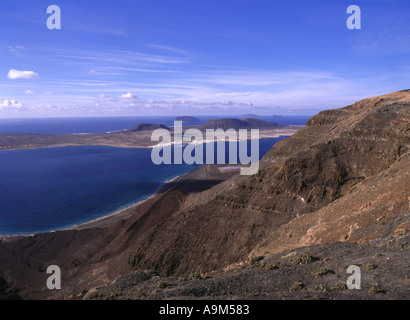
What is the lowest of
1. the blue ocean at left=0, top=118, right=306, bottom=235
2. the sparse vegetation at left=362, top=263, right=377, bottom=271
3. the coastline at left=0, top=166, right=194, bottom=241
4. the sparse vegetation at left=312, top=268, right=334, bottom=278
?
the coastline at left=0, top=166, right=194, bottom=241

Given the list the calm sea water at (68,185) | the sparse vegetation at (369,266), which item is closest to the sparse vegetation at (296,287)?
the sparse vegetation at (369,266)

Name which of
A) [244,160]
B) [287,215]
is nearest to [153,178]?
[244,160]

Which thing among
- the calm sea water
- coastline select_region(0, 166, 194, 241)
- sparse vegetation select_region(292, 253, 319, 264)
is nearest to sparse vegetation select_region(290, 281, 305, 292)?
sparse vegetation select_region(292, 253, 319, 264)

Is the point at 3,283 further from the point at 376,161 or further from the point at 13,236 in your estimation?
the point at 376,161

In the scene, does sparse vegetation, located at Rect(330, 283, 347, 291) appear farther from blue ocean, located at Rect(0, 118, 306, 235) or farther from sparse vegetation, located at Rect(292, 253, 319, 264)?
blue ocean, located at Rect(0, 118, 306, 235)

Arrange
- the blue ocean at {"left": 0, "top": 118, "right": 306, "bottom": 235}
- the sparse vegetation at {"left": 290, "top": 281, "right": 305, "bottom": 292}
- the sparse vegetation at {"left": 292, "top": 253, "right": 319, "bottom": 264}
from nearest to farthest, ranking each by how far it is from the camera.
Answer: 1. the sparse vegetation at {"left": 290, "top": 281, "right": 305, "bottom": 292}
2. the sparse vegetation at {"left": 292, "top": 253, "right": 319, "bottom": 264}
3. the blue ocean at {"left": 0, "top": 118, "right": 306, "bottom": 235}

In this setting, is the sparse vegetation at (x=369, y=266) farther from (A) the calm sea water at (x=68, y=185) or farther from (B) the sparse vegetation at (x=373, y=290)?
(A) the calm sea water at (x=68, y=185)

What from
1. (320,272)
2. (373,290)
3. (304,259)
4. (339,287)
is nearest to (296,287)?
(339,287)
